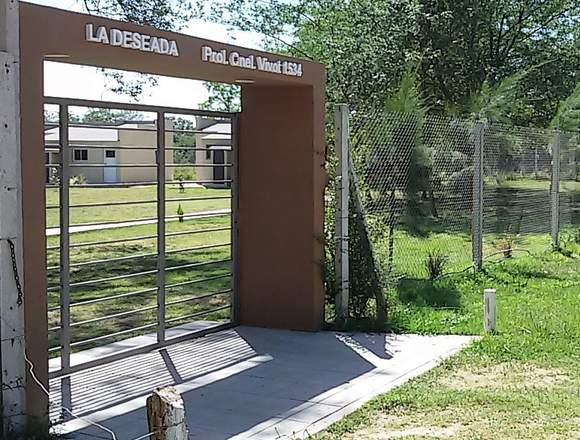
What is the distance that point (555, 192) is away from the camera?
633 inches

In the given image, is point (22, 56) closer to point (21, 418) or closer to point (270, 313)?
point (21, 418)

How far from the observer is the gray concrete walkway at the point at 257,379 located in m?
6.01

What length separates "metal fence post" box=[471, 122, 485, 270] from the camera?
13021 millimetres

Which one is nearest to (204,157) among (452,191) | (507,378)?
(452,191)

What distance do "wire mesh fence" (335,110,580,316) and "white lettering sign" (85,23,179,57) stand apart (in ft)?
10.3

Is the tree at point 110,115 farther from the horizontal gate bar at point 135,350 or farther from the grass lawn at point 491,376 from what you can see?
the grass lawn at point 491,376

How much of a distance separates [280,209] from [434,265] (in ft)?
12.3

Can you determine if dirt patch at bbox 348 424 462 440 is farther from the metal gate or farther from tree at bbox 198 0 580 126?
tree at bbox 198 0 580 126

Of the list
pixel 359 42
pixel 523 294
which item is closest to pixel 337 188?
pixel 523 294

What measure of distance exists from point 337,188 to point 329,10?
53.1 ft

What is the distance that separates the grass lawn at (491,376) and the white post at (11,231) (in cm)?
199

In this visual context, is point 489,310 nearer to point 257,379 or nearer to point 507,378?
point 507,378

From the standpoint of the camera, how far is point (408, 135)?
11406 mm

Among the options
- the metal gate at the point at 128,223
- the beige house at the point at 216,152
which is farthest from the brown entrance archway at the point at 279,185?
the beige house at the point at 216,152
